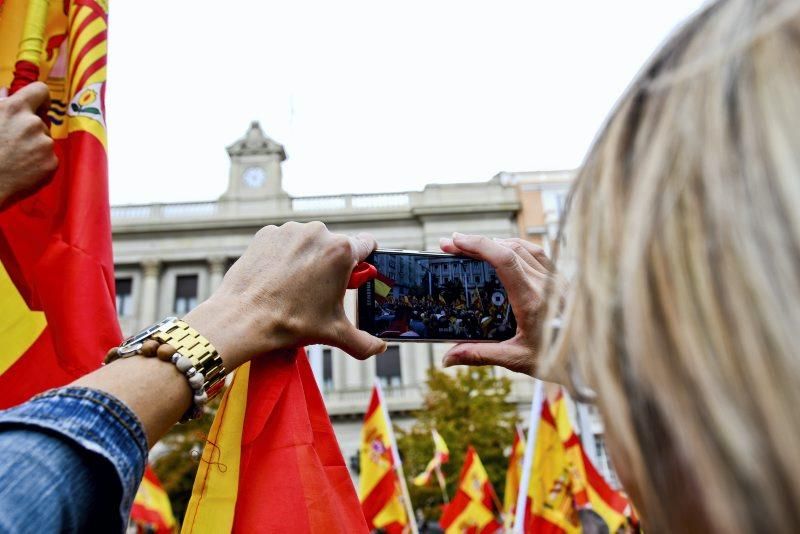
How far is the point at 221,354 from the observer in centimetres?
86

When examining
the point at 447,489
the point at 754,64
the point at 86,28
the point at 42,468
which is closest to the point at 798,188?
the point at 754,64

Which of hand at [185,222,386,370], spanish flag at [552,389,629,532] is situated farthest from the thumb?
spanish flag at [552,389,629,532]

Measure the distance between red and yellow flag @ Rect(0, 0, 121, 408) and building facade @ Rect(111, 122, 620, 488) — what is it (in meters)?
20.0

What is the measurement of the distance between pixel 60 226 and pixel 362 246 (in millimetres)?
806

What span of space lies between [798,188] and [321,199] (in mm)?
23217

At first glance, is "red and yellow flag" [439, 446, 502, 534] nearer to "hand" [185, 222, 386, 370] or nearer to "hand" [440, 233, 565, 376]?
"hand" [440, 233, 565, 376]

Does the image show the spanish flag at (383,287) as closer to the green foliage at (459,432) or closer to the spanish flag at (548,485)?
the spanish flag at (548,485)

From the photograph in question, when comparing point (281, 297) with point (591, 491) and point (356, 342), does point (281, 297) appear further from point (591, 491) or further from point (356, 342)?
point (591, 491)

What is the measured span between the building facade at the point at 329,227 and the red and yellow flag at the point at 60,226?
65.6 ft

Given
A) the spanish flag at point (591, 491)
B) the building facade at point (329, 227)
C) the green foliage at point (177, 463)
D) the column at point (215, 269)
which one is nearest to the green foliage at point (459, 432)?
the building facade at point (329, 227)

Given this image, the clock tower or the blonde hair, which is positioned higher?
the clock tower

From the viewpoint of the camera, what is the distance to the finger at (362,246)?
116 centimetres

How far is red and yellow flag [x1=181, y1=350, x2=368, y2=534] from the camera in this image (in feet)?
3.20

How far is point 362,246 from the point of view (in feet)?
3.98
